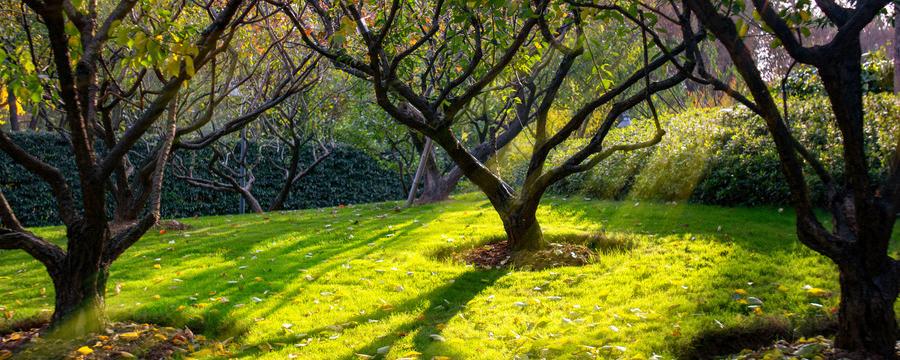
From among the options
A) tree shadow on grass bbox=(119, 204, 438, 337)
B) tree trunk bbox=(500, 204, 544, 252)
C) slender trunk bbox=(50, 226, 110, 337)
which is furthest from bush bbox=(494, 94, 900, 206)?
slender trunk bbox=(50, 226, 110, 337)

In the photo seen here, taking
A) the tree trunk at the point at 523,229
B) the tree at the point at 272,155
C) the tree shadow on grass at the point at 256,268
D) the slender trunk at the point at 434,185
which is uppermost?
the tree at the point at 272,155

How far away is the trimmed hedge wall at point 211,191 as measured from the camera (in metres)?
14.5

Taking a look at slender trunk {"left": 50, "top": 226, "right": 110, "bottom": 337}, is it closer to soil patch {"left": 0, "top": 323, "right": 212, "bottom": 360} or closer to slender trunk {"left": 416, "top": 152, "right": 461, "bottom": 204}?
soil patch {"left": 0, "top": 323, "right": 212, "bottom": 360}

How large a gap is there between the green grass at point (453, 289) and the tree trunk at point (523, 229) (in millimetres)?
664

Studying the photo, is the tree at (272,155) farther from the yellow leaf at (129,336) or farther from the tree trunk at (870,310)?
the tree trunk at (870,310)

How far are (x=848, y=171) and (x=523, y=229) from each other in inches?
165

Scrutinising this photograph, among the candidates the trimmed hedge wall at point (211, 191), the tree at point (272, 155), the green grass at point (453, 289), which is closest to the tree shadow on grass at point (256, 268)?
the green grass at point (453, 289)

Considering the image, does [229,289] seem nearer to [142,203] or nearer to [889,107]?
[142,203]

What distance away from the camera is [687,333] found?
473 cm

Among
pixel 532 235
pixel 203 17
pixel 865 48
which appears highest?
pixel 865 48

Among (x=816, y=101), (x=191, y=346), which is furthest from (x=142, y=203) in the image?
(x=816, y=101)

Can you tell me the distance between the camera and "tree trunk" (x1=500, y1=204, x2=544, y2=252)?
24.6 feet

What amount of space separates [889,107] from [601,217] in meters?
4.39

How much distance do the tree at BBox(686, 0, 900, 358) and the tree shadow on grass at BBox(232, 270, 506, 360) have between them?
9.08 ft
